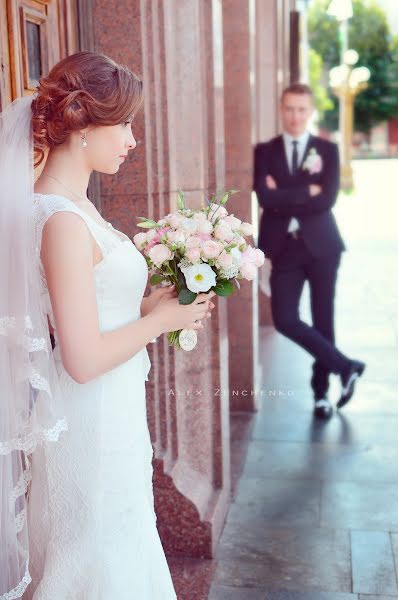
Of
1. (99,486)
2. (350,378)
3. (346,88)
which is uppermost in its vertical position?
(346,88)

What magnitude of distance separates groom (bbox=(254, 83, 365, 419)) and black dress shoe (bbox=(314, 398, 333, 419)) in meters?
0.24

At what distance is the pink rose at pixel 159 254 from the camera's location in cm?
234

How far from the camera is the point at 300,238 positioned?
18.4 feet

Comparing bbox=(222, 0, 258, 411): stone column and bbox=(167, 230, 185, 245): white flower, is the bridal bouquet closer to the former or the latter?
bbox=(167, 230, 185, 245): white flower

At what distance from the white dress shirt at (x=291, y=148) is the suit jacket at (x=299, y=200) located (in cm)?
2

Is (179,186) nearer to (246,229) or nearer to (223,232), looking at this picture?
(246,229)

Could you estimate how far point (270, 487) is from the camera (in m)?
4.71

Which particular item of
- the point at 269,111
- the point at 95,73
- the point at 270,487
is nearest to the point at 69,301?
the point at 95,73

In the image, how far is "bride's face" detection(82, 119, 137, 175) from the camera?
2.27 metres

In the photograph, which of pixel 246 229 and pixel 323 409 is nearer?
pixel 246 229

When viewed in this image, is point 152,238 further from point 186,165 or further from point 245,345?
point 245,345

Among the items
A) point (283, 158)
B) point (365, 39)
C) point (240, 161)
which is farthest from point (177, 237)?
point (365, 39)

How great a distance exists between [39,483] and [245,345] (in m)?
3.81

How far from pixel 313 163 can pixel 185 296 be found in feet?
11.5
